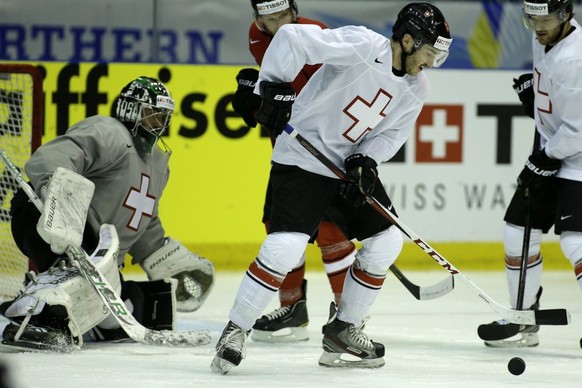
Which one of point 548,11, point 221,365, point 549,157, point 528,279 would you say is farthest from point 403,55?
point 528,279

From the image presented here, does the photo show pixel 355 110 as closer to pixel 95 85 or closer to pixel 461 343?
pixel 461 343

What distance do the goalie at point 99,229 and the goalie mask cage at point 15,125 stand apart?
541 millimetres

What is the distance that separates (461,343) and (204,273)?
0.91m

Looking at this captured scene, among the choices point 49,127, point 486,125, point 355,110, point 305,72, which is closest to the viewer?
point 355,110

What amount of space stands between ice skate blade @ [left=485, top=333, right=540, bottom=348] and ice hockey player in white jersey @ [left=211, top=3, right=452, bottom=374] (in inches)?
25.0

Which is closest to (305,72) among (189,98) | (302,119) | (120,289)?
(302,119)

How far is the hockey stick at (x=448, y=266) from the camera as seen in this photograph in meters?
3.27

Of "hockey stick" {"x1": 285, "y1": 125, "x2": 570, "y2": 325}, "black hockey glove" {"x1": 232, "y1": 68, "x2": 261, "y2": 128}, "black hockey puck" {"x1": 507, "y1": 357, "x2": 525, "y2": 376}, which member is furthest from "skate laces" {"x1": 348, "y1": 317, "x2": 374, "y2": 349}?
"black hockey glove" {"x1": 232, "y1": 68, "x2": 261, "y2": 128}

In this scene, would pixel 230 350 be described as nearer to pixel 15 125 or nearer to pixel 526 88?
pixel 526 88

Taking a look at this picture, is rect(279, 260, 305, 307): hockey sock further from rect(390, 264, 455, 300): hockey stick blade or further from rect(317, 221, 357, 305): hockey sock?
rect(390, 264, 455, 300): hockey stick blade

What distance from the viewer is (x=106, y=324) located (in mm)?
3701

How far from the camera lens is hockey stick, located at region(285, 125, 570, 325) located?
3.27 meters

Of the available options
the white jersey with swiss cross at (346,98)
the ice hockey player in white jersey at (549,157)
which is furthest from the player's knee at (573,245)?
the white jersey with swiss cross at (346,98)

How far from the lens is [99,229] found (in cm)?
370
